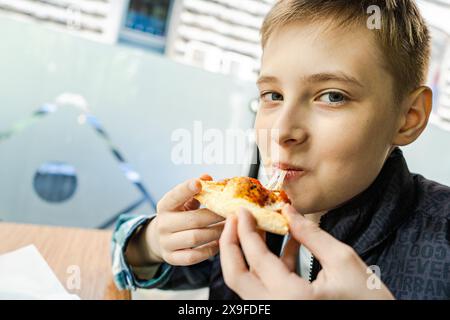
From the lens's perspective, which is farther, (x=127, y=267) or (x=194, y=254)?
(x=127, y=267)

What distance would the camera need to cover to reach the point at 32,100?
2.31 metres

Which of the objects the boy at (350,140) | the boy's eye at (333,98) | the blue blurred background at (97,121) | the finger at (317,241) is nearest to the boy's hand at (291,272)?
the finger at (317,241)

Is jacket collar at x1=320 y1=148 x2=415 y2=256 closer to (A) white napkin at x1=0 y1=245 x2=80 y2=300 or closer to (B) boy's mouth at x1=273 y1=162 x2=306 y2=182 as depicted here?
(B) boy's mouth at x1=273 y1=162 x2=306 y2=182

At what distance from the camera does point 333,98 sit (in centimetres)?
91

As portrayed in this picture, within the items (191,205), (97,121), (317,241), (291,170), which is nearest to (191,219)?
(191,205)

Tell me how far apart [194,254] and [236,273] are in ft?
1.15

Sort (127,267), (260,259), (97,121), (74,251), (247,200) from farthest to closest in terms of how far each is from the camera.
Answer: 1. (97,121)
2. (74,251)
3. (127,267)
4. (247,200)
5. (260,259)

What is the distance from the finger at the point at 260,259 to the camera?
0.59 metres

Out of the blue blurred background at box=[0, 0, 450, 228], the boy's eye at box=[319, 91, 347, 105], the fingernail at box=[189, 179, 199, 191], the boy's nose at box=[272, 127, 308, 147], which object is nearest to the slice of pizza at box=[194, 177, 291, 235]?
the fingernail at box=[189, 179, 199, 191]

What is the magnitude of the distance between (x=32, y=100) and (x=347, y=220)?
79.6 inches

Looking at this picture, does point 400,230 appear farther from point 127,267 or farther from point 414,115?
point 127,267

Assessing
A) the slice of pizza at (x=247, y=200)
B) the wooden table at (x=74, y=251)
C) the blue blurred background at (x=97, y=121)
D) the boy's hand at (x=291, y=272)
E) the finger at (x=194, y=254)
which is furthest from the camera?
the blue blurred background at (x=97, y=121)

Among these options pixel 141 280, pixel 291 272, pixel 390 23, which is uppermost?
pixel 390 23

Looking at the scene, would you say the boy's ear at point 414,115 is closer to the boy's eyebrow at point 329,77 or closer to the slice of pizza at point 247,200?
the boy's eyebrow at point 329,77
